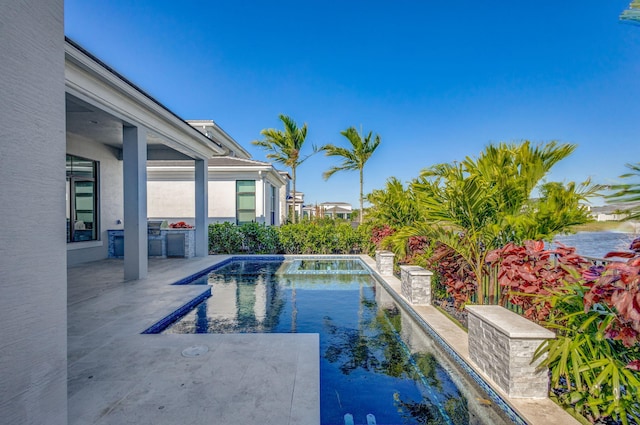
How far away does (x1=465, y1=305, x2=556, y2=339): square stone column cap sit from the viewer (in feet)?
9.16

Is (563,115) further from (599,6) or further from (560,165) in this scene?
(560,165)

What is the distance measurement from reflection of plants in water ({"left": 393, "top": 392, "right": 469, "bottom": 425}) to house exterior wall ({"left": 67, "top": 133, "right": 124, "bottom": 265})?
34.9ft

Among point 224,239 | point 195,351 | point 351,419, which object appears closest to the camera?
point 351,419

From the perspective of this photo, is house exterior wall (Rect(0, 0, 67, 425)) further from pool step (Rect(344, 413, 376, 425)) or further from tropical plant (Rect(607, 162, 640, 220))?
tropical plant (Rect(607, 162, 640, 220))

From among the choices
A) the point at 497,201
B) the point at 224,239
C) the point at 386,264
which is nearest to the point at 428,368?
the point at 497,201

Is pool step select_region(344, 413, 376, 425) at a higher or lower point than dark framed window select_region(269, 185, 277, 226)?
lower

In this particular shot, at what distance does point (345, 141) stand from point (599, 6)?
10.3 m

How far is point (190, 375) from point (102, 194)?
1021 cm

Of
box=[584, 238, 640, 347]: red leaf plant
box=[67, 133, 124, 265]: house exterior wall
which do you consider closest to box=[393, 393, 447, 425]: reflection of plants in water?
box=[584, 238, 640, 347]: red leaf plant

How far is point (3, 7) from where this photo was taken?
5.63ft

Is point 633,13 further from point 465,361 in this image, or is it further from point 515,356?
point 465,361

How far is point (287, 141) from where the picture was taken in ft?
55.0

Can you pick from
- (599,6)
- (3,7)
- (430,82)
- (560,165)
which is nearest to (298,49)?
(430,82)

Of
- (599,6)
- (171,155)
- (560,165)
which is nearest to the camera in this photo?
(560,165)
